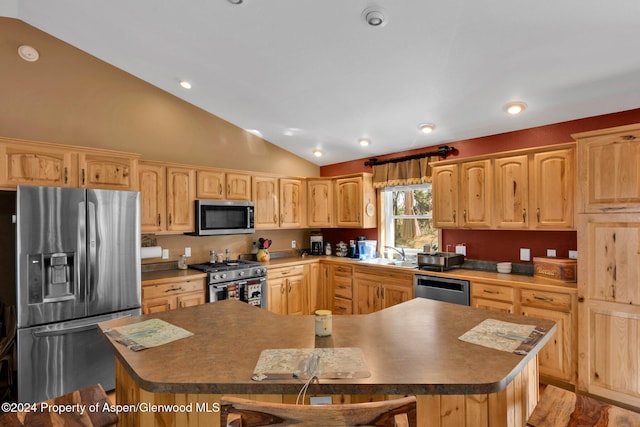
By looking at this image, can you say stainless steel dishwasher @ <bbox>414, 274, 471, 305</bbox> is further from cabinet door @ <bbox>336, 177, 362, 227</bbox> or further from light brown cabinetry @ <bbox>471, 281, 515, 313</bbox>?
cabinet door @ <bbox>336, 177, 362, 227</bbox>

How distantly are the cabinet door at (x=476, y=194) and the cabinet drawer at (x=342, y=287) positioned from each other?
1710mm

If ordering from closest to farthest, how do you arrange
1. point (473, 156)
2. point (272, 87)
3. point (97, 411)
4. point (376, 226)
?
1. point (97, 411)
2. point (272, 87)
3. point (473, 156)
4. point (376, 226)

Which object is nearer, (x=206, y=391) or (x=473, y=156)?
(x=206, y=391)

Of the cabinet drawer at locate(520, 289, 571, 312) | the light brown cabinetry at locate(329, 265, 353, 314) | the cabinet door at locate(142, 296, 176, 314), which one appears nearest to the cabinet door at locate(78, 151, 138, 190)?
the cabinet door at locate(142, 296, 176, 314)

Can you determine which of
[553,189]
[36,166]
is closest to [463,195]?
[553,189]

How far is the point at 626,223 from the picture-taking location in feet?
8.20

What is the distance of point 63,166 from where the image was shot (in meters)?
2.86

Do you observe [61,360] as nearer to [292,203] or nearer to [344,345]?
[344,345]

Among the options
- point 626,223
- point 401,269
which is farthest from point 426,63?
point 401,269

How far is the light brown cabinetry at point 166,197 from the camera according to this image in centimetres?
360

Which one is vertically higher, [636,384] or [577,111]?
[577,111]

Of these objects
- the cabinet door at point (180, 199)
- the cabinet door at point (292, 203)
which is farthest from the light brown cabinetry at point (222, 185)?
the cabinet door at point (292, 203)

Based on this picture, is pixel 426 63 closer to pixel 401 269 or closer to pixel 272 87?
pixel 272 87

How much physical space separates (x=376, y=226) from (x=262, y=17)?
3279 millimetres
